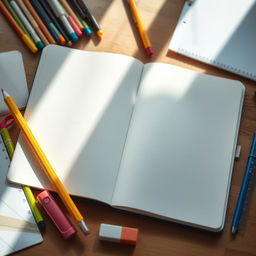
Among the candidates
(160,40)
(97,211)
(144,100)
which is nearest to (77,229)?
(97,211)

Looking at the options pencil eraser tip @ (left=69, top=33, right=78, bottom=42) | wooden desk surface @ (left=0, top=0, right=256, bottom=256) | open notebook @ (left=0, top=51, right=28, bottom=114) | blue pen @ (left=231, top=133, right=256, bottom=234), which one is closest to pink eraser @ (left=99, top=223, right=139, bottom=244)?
wooden desk surface @ (left=0, top=0, right=256, bottom=256)

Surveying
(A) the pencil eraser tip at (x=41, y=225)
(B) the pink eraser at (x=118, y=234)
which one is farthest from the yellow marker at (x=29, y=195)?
(B) the pink eraser at (x=118, y=234)

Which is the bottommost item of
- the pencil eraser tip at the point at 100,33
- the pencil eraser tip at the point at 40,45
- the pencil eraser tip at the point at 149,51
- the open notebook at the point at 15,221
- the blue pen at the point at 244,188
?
the blue pen at the point at 244,188

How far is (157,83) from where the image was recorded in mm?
802

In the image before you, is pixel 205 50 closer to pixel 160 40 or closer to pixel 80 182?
pixel 160 40

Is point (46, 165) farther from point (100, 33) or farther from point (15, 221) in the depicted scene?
point (100, 33)

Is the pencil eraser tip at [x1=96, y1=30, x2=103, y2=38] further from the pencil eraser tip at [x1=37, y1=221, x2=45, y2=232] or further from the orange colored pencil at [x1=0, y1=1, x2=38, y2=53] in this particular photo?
the pencil eraser tip at [x1=37, y1=221, x2=45, y2=232]

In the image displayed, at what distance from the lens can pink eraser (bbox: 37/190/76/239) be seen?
714 mm

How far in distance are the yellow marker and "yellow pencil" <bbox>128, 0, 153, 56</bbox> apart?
13.3 inches

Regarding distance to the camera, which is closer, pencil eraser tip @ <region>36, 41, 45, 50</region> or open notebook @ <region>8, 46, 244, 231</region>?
open notebook @ <region>8, 46, 244, 231</region>

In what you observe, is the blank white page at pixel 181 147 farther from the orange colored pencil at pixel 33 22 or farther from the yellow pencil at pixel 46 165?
the orange colored pencil at pixel 33 22

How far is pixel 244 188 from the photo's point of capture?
0.75 meters

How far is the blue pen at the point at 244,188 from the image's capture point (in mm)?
726

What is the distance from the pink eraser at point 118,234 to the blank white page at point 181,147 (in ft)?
0.14
